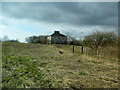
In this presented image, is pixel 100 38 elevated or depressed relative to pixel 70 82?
elevated

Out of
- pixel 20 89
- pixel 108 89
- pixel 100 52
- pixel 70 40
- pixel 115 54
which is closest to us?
pixel 20 89

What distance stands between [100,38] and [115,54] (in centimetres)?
771

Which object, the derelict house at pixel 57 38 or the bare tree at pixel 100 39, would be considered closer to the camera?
the bare tree at pixel 100 39

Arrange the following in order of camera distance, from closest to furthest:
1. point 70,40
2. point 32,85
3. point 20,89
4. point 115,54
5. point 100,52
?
point 20,89 → point 32,85 → point 115,54 → point 100,52 → point 70,40

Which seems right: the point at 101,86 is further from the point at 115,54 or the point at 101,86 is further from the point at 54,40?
the point at 54,40

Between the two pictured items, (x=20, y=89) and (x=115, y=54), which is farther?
(x=115, y=54)

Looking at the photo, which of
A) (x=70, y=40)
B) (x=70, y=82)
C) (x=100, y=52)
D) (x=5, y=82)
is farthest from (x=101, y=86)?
(x=70, y=40)

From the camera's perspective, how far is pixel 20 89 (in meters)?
4.35

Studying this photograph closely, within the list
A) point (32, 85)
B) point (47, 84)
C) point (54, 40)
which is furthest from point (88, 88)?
point (54, 40)

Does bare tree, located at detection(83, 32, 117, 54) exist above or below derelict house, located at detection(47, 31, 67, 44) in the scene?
below

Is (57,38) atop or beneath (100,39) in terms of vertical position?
atop

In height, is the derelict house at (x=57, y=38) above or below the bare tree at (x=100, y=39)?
above

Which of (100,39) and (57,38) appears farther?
(57,38)

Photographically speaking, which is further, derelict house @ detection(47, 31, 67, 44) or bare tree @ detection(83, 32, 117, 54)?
derelict house @ detection(47, 31, 67, 44)
